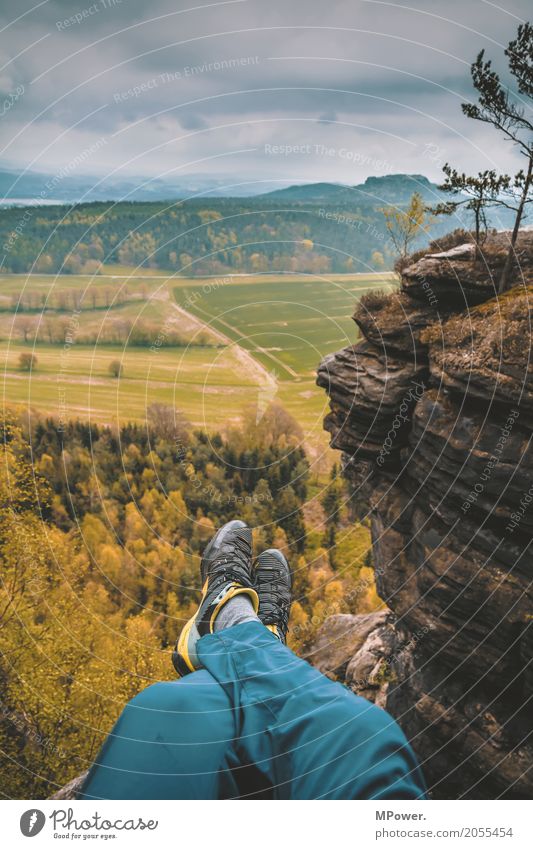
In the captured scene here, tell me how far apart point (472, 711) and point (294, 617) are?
22.7 meters

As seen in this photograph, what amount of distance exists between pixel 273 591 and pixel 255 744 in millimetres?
4336

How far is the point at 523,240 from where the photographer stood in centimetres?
930

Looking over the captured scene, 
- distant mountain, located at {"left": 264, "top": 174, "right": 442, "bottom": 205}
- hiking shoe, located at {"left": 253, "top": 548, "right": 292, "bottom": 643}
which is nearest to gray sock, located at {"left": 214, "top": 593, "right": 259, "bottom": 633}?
hiking shoe, located at {"left": 253, "top": 548, "right": 292, "bottom": 643}

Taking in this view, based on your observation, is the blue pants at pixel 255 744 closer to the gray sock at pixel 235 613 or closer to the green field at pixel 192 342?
the gray sock at pixel 235 613

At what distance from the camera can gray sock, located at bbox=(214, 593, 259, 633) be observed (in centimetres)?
633

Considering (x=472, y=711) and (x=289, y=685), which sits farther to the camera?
(x=472, y=711)

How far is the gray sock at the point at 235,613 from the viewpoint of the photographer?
6.33m

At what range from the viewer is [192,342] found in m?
30.0

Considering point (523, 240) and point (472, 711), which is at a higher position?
point (523, 240)

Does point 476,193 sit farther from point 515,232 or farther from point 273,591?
point 273,591

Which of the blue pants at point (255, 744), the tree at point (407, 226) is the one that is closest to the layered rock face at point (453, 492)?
the tree at point (407, 226)
